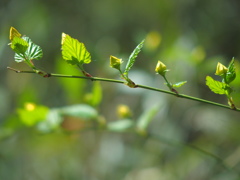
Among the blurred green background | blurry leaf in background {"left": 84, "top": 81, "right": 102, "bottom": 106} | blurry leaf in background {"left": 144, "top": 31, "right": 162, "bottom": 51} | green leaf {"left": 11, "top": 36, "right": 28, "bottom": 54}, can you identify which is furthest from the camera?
the blurred green background

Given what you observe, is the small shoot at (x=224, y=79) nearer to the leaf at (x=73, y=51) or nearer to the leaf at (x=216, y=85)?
the leaf at (x=216, y=85)

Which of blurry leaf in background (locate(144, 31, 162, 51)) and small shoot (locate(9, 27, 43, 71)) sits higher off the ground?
blurry leaf in background (locate(144, 31, 162, 51))

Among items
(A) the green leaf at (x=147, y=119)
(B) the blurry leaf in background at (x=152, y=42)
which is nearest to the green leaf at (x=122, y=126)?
(A) the green leaf at (x=147, y=119)

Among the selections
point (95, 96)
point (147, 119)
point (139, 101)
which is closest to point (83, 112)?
point (95, 96)

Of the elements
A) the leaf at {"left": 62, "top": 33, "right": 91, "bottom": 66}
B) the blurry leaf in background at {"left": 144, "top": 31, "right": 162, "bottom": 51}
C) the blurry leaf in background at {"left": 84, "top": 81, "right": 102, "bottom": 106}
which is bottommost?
the leaf at {"left": 62, "top": 33, "right": 91, "bottom": 66}

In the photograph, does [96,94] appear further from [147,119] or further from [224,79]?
[224,79]

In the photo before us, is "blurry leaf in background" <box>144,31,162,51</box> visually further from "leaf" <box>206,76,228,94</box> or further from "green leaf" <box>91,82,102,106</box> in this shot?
"leaf" <box>206,76,228,94</box>

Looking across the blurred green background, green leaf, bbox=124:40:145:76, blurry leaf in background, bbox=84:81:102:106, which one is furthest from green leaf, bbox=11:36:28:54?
the blurred green background
